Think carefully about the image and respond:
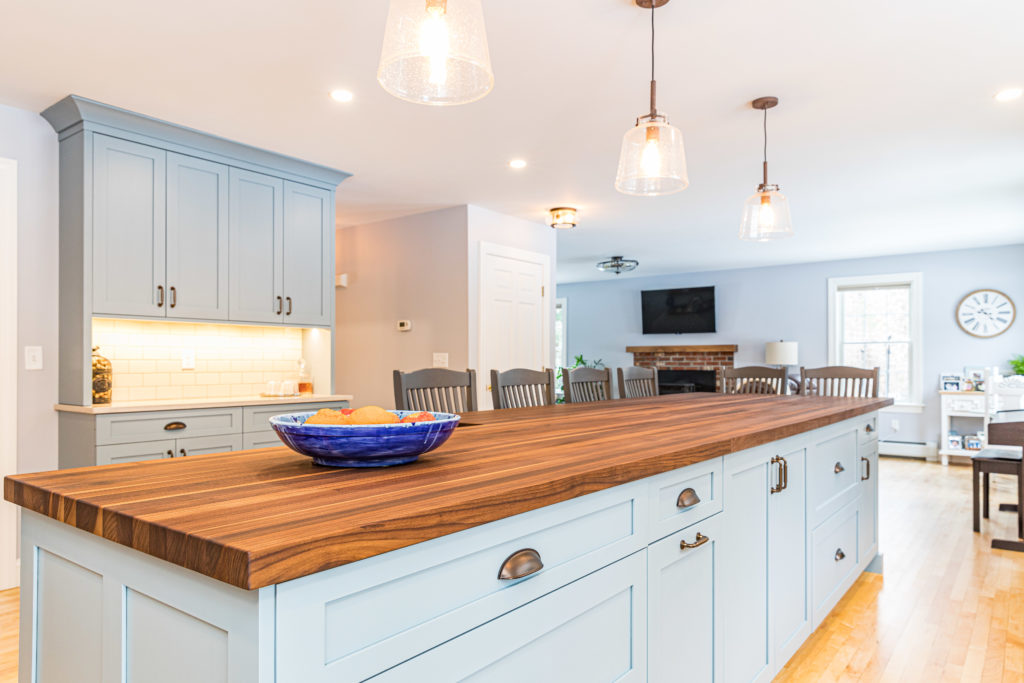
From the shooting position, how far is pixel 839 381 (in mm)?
4020

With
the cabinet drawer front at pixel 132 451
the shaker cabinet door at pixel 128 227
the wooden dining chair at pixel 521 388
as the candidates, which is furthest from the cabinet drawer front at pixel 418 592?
the shaker cabinet door at pixel 128 227

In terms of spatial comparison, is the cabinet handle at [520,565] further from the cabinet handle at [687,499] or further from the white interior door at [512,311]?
Answer: the white interior door at [512,311]

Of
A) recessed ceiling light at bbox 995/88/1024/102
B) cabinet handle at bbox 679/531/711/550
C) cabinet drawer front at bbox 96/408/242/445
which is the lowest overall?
cabinet handle at bbox 679/531/711/550

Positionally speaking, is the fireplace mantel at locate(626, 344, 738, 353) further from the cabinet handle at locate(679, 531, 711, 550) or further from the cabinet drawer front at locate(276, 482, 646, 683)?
the cabinet drawer front at locate(276, 482, 646, 683)

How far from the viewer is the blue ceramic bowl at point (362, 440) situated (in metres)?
1.06

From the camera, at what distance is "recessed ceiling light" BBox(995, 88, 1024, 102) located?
280cm

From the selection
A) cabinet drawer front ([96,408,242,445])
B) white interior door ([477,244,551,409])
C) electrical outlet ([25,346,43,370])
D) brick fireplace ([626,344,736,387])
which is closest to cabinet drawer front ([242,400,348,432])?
cabinet drawer front ([96,408,242,445])

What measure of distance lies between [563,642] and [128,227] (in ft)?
10.3

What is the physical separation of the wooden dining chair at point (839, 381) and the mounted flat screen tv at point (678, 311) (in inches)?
182

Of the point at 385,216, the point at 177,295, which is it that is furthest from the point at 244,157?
the point at 385,216

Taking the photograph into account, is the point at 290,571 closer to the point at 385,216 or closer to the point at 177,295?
the point at 177,295

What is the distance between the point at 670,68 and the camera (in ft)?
8.58

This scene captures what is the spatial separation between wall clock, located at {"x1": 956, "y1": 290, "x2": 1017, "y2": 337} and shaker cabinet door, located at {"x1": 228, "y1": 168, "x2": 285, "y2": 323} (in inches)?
275

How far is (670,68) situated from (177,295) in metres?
2.74
